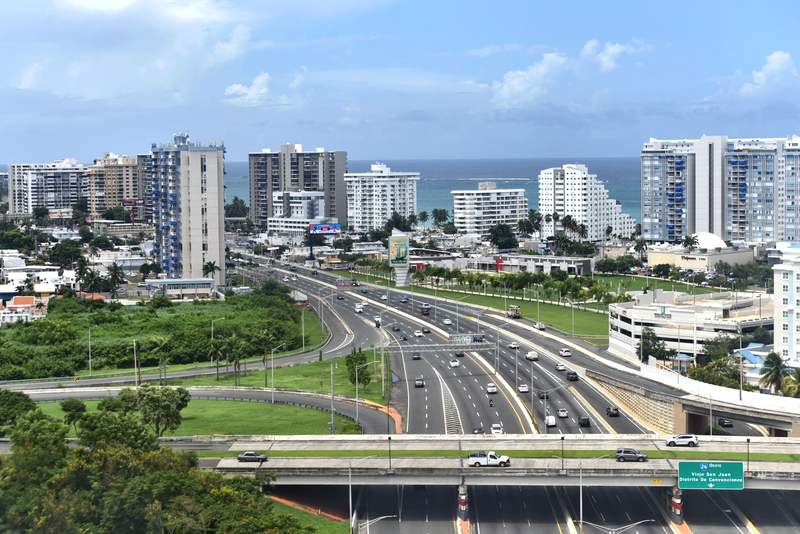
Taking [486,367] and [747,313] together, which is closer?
[486,367]

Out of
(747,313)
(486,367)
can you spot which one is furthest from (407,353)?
(747,313)

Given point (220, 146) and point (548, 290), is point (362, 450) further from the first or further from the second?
point (220, 146)

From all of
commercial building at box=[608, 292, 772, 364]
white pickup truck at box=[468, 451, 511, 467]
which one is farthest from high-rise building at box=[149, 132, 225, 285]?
white pickup truck at box=[468, 451, 511, 467]

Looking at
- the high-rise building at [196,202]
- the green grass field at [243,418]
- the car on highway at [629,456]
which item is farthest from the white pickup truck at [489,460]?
the high-rise building at [196,202]

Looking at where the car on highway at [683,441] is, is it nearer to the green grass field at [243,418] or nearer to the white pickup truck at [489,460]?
the white pickup truck at [489,460]

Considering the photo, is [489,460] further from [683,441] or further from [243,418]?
[243,418]

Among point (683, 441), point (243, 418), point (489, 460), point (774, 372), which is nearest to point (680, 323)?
point (774, 372)

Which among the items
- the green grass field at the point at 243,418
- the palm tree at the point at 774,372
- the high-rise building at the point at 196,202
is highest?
the high-rise building at the point at 196,202

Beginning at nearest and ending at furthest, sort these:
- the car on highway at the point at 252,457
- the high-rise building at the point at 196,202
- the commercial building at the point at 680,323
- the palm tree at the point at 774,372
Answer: the car on highway at the point at 252,457, the palm tree at the point at 774,372, the commercial building at the point at 680,323, the high-rise building at the point at 196,202
